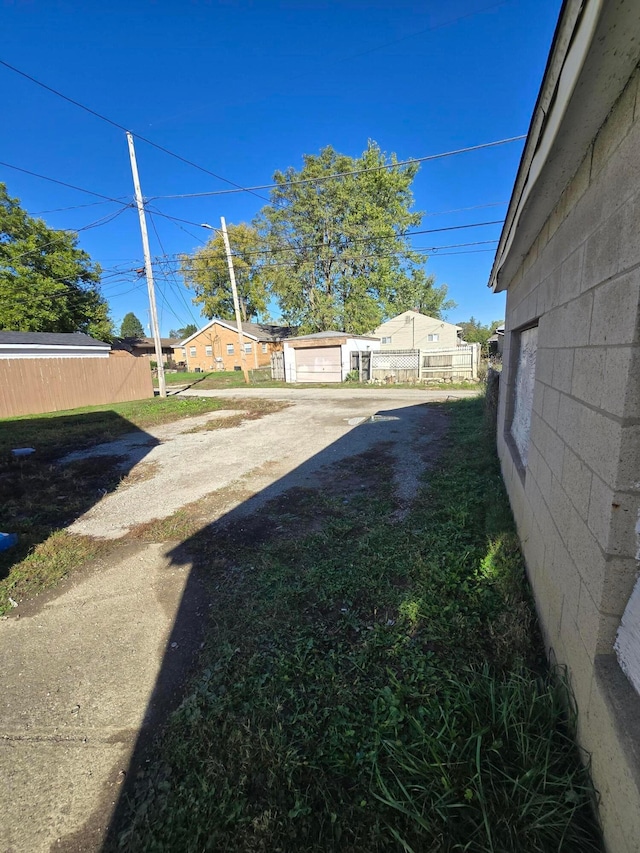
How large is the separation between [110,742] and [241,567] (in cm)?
144

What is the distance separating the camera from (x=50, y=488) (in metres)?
5.25

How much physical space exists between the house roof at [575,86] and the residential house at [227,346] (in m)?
31.1

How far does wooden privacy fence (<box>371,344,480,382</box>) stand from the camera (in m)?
18.9

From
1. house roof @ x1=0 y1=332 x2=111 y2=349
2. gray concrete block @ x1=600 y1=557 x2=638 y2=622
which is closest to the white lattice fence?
house roof @ x1=0 y1=332 x2=111 y2=349

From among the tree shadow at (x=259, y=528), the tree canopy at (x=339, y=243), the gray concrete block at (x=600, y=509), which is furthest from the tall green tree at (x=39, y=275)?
the gray concrete block at (x=600, y=509)

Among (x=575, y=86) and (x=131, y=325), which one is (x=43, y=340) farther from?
(x=131, y=325)

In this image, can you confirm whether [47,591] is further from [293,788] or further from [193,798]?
[293,788]

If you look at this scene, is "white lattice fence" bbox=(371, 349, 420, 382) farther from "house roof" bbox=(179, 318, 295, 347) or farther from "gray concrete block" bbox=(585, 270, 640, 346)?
"gray concrete block" bbox=(585, 270, 640, 346)

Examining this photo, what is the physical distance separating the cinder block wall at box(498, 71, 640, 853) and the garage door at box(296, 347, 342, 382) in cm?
1881

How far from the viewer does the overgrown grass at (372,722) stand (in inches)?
49.1

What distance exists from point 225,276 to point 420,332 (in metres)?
19.3

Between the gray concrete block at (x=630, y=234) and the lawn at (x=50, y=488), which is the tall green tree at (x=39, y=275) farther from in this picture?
the gray concrete block at (x=630, y=234)

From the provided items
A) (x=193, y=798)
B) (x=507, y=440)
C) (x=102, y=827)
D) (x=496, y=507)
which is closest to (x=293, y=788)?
(x=193, y=798)

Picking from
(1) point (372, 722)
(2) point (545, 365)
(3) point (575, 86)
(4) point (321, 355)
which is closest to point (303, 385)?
(4) point (321, 355)
